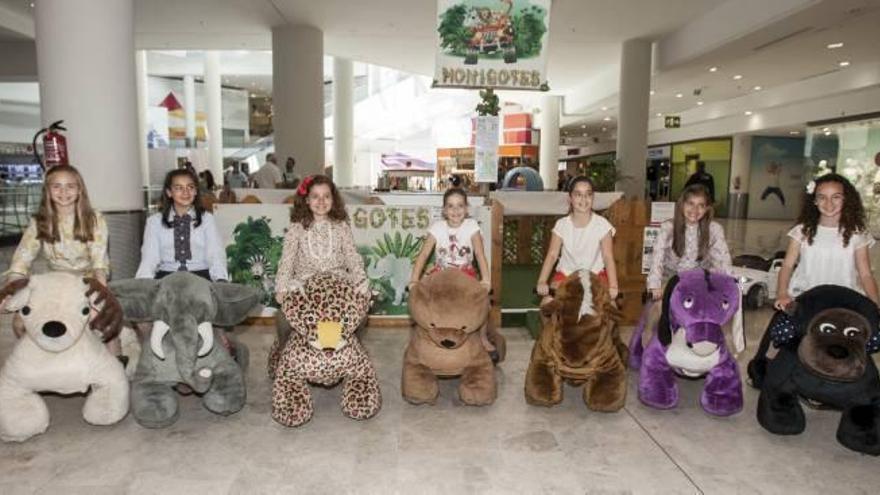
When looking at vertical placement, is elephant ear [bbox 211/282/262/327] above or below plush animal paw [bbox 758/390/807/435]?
above

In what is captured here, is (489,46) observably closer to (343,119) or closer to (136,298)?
(136,298)

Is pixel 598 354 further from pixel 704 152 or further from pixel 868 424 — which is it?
pixel 704 152

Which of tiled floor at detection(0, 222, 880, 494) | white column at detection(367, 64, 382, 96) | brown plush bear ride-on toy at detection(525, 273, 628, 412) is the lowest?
tiled floor at detection(0, 222, 880, 494)

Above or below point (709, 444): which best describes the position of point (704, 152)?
above

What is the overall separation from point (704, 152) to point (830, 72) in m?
7.87

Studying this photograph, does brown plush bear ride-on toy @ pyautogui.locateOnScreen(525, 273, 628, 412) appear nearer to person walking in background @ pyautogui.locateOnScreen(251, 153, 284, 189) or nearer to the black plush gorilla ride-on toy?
the black plush gorilla ride-on toy

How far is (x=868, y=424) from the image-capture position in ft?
9.95

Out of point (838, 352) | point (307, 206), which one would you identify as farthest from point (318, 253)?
point (838, 352)

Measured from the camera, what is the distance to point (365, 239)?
538 cm

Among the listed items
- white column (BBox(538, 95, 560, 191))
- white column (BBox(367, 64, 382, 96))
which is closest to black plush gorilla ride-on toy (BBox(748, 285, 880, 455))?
white column (BBox(538, 95, 560, 191))

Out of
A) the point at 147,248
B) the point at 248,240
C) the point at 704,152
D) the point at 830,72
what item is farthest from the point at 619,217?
the point at 704,152

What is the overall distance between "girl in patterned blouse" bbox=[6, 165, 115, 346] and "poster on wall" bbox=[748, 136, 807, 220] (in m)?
21.5

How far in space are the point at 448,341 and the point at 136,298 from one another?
1.79 meters

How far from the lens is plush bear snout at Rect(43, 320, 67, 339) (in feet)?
10.0
